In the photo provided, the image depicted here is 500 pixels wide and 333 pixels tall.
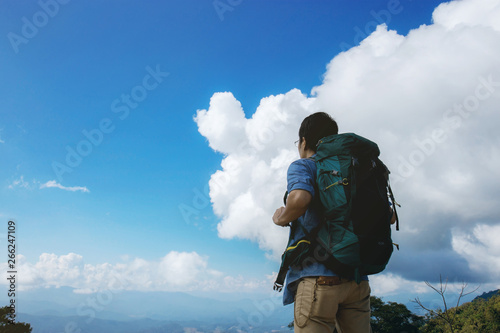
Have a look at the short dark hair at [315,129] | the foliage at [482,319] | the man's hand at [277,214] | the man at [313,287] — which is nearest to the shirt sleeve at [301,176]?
the man at [313,287]

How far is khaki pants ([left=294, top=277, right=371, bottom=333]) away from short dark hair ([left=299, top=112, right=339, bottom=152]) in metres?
1.17

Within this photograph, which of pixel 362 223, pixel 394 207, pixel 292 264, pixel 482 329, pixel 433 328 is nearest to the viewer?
pixel 362 223

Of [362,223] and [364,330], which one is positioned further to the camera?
[364,330]

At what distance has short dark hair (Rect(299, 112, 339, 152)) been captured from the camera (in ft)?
8.96

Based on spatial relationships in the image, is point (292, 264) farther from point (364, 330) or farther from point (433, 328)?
point (433, 328)

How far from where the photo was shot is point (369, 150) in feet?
7.75

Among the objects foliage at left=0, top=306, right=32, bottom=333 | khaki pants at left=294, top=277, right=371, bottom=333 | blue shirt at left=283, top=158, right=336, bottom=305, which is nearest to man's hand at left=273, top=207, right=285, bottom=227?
blue shirt at left=283, top=158, right=336, bottom=305

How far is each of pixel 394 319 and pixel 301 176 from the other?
5641cm

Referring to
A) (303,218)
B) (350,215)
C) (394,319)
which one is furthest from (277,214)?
(394,319)

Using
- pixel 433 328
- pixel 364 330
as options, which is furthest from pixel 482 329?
pixel 364 330

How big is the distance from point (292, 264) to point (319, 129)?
1.19m

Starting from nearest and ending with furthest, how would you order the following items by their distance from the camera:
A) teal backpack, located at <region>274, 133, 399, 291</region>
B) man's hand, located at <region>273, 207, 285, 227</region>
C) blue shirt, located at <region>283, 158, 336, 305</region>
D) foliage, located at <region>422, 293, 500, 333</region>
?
1. teal backpack, located at <region>274, 133, 399, 291</region>
2. blue shirt, located at <region>283, 158, 336, 305</region>
3. man's hand, located at <region>273, 207, 285, 227</region>
4. foliage, located at <region>422, 293, 500, 333</region>

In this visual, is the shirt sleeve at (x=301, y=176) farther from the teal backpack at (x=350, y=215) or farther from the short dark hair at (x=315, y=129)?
the short dark hair at (x=315, y=129)

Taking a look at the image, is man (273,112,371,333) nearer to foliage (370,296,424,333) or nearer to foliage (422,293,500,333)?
foliage (422,293,500,333)
